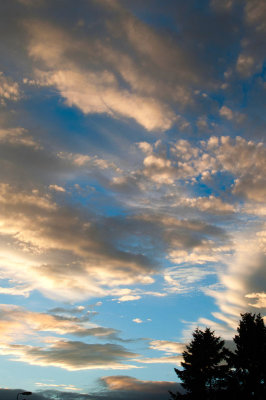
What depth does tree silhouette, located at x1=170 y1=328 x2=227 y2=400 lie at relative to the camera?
1303 inches

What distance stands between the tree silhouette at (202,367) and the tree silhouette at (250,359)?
2071 mm

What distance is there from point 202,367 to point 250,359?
7.01 metres

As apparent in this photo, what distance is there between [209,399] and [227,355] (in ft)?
16.8

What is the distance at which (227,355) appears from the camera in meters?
30.9

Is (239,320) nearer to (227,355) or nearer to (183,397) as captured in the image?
(227,355)

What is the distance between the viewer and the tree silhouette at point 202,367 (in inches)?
1303

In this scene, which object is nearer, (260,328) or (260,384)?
(260,384)

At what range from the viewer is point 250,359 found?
29.3 meters

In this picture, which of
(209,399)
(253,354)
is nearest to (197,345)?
(209,399)

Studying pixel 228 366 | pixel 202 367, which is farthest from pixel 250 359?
pixel 202 367

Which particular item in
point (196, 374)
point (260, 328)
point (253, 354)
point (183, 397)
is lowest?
point (183, 397)

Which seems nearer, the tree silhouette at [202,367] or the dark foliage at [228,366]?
the dark foliage at [228,366]

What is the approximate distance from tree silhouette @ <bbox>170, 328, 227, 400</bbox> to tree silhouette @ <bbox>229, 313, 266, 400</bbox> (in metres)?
2.07

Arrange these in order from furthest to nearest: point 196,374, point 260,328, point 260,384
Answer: point 196,374, point 260,328, point 260,384
